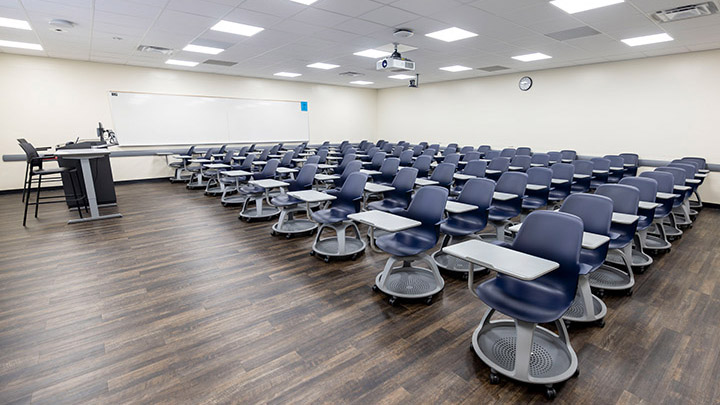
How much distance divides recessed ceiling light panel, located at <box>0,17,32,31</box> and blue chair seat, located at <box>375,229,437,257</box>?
6.46m

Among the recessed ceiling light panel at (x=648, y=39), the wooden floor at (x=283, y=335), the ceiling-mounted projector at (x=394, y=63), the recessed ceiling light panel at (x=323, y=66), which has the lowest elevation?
the wooden floor at (x=283, y=335)

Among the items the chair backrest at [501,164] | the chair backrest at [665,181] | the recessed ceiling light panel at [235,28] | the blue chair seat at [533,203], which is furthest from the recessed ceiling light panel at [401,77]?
the chair backrest at [665,181]

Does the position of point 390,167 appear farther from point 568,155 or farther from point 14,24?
point 14,24

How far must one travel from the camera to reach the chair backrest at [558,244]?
6.93ft

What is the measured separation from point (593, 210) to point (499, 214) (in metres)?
1.39

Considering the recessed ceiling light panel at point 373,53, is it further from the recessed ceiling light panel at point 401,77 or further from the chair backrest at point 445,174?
the chair backrest at point 445,174

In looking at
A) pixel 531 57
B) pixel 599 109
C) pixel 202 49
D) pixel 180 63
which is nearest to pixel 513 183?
pixel 531 57

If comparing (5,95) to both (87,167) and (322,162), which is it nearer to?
(87,167)

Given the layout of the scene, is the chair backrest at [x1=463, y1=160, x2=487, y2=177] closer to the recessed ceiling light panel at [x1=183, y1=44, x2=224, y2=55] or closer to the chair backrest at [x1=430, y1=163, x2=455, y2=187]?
the chair backrest at [x1=430, y1=163, x2=455, y2=187]

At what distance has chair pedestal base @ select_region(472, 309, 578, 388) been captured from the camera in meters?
1.99

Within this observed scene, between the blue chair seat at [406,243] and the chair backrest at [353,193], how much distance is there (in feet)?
3.26

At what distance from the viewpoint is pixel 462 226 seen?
3.63 meters

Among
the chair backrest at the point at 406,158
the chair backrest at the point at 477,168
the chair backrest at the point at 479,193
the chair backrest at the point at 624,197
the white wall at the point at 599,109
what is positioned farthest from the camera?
the chair backrest at the point at 406,158

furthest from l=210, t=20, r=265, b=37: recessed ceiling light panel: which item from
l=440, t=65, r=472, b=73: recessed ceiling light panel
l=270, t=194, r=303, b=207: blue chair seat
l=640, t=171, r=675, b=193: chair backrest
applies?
l=640, t=171, r=675, b=193: chair backrest
